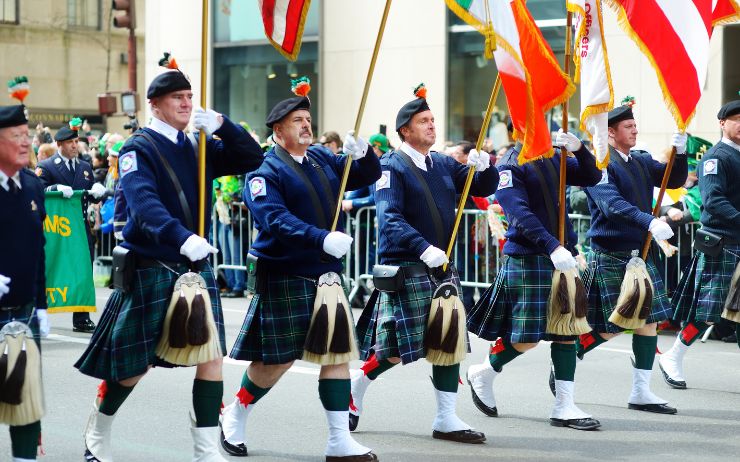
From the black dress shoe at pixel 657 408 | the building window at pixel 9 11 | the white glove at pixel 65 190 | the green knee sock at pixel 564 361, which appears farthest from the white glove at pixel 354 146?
the building window at pixel 9 11

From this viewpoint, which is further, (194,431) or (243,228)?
(243,228)

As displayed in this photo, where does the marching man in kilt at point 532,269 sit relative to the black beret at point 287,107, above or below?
below

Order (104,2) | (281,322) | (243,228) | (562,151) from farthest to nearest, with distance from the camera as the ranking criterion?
(104,2) < (243,228) < (562,151) < (281,322)

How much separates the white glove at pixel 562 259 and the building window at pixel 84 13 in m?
31.7

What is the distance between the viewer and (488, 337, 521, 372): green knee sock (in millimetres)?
7418

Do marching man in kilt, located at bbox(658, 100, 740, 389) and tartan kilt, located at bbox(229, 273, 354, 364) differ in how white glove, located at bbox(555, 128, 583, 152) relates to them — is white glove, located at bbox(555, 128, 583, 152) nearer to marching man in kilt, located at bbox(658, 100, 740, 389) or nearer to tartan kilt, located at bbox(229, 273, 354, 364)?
marching man in kilt, located at bbox(658, 100, 740, 389)

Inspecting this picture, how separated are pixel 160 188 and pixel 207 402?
102 centimetres

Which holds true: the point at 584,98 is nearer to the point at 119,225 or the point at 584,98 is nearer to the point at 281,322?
the point at 281,322

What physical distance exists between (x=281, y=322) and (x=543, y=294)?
1796 millimetres

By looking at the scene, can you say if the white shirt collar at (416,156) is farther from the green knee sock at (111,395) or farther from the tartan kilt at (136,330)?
the green knee sock at (111,395)

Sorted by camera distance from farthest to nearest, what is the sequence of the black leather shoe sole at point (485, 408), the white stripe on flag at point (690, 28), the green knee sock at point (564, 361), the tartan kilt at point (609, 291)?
1. the tartan kilt at point (609, 291)
2. the white stripe on flag at point (690, 28)
3. the black leather shoe sole at point (485, 408)
4. the green knee sock at point (564, 361)

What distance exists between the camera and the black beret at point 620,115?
785 centimetres

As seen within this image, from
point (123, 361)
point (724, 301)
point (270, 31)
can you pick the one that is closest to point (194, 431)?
point (123, 361)

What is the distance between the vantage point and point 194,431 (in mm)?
5668
